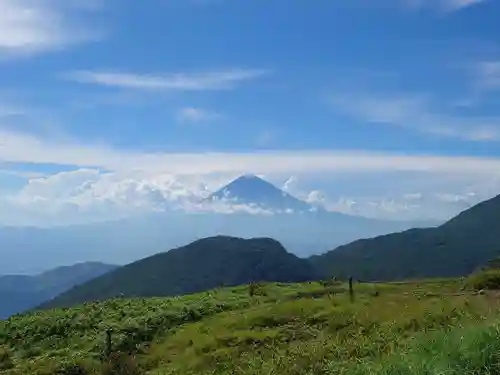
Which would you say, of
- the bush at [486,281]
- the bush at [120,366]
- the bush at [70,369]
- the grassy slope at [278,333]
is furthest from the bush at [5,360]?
the bush at [486,281]

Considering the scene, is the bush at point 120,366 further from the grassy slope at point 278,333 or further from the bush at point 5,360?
the bush at point 5,360

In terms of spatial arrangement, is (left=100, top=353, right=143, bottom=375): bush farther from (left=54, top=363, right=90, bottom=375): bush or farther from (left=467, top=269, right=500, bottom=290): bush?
(left=467, top=269, right=500, bottom=290): bush

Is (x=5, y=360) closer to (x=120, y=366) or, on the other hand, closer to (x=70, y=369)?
(x=70, y=369)

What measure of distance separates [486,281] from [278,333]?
11633mm

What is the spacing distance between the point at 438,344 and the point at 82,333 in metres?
15.6

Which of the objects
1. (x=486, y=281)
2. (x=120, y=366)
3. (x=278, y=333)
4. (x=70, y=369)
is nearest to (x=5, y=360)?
(x=70, y=369)

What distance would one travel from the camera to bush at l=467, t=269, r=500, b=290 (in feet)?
88.3

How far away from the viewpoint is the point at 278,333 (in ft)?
67.1

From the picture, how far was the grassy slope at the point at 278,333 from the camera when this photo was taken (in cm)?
1220

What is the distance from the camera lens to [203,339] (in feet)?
68.5

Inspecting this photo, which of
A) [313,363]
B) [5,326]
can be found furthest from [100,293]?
[313,363]

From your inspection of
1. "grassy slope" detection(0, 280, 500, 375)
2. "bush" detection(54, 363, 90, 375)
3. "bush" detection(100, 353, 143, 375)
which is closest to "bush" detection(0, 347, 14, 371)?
"grassy slope" detection(0, 280, 500, 375)

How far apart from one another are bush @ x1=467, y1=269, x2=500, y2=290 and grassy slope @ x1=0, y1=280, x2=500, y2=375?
3.03 feet

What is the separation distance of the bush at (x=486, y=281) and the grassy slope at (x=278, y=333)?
92 centimetres
